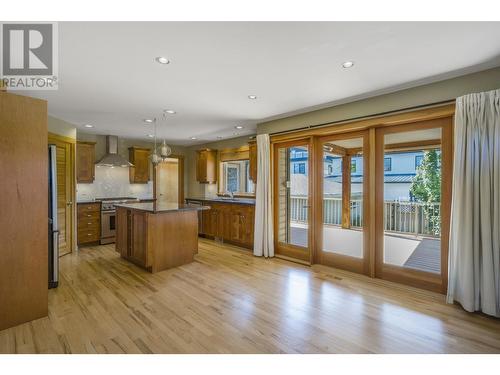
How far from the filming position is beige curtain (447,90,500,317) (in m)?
2.42

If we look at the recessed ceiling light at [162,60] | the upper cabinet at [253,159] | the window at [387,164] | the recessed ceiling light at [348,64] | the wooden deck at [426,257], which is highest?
the recessed ceiling light at [348,64]

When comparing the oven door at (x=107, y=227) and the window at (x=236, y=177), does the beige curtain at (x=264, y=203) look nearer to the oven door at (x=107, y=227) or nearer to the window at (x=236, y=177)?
the window at (x=236, y=177)

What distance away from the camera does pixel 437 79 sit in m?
2.79

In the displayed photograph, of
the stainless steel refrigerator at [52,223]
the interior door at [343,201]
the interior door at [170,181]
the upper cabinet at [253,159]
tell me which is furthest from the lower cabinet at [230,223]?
the stainless steel refrigerator at [52,223]

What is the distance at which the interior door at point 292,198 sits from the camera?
14.2 feet

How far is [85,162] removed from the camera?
216 inches

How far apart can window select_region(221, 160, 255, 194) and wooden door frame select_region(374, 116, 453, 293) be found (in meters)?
3.23

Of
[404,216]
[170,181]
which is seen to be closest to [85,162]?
[170,181]

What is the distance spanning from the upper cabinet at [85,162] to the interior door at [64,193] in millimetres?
618

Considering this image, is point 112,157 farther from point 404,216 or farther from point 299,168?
point 404,216

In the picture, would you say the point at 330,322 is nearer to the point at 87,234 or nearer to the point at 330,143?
the point at 330,143

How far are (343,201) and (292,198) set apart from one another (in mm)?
926
